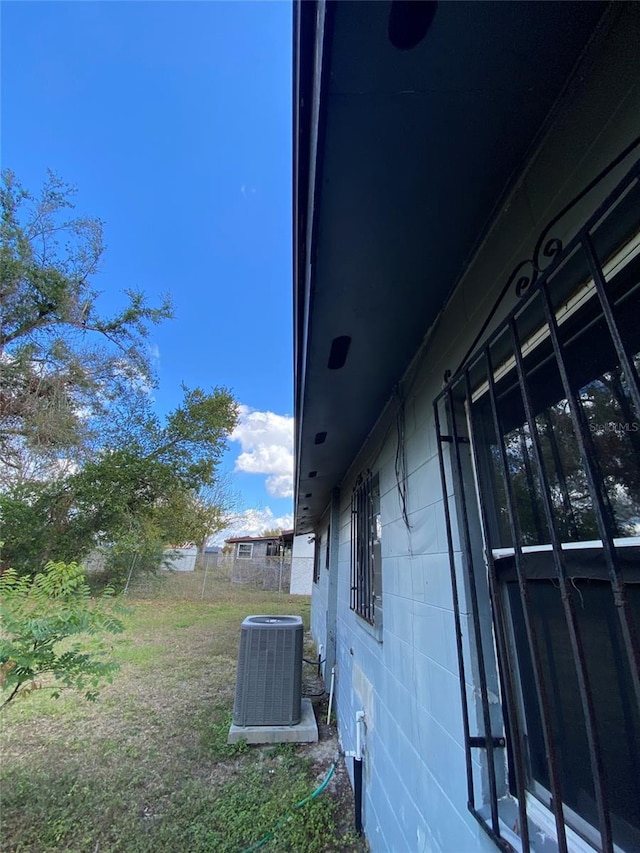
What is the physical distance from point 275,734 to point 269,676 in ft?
1.40

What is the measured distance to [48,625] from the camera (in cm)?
228

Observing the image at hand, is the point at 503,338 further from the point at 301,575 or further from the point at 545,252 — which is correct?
the point at 301,575

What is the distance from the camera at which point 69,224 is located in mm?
7297

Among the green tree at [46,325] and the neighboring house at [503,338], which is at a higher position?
the green tree at [46,325]

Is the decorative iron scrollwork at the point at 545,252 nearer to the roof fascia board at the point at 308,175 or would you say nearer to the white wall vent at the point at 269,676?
the roof fascia board at the point at 308,175

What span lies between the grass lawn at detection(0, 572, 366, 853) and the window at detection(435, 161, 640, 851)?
6.49ft

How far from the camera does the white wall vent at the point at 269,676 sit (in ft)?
10.3

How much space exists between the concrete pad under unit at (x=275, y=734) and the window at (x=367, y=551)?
4.00 feet

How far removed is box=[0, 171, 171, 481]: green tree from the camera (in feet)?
22.5

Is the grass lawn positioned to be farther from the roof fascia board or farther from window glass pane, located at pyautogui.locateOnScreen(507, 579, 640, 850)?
the roof fascia board

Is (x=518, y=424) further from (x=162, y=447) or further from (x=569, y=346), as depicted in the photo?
(x=162, y=447)

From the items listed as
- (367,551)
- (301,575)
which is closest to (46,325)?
(367,551)

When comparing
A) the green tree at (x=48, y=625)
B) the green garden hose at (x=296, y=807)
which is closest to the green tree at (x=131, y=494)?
the green tree at (x=48, y=625)

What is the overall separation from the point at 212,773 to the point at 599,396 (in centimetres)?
348
